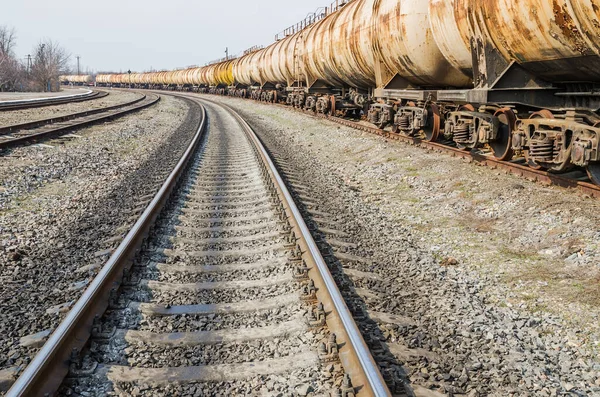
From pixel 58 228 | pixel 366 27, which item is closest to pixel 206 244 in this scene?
pixel 58 228

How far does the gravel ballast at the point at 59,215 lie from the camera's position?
3.63 meters

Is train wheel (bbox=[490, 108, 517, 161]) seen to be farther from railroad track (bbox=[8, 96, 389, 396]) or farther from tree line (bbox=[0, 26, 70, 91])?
tree line (bbox=[0, 26, 70, 91])

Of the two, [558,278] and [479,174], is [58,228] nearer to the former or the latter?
[558,278]

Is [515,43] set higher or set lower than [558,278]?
higher

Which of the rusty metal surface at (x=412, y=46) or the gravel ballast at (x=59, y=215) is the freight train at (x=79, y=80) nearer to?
the gravel ballast at (x=59, y=215)

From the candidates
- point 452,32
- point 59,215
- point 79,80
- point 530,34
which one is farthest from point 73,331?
point 79,80

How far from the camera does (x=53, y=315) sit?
11.5ft

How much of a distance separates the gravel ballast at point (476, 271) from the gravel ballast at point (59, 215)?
2.28m

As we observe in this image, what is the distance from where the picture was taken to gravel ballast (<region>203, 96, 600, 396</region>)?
3.10m

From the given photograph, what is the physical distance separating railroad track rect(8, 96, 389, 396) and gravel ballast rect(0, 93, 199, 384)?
1.08ft

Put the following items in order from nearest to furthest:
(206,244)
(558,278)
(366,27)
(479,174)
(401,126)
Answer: (558,278) → (206,244) → (479,174) → (401,126) → (366,27)

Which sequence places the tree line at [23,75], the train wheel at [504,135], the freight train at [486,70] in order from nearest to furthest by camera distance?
the freight train at [486,70] → the train wheel at [504,135] → the tree line at [23,75]

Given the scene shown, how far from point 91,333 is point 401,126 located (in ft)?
32.0

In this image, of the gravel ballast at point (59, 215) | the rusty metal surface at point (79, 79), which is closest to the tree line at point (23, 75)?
the rusty metal surface at point (79, 79)
